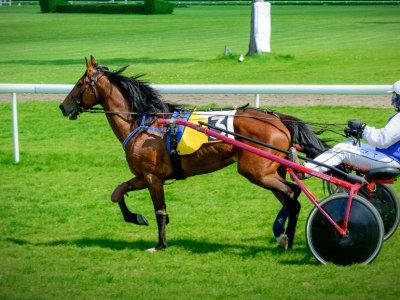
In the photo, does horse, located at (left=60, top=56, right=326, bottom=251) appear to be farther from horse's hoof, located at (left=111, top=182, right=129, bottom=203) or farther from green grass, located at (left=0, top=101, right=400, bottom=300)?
green grass, located at (left=0, top=101, right=400, bottom=300)

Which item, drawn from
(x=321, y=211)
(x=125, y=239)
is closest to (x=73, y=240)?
(x=125, y=239)

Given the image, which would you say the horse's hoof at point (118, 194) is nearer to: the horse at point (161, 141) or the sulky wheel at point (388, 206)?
the horse at point (161, 141)

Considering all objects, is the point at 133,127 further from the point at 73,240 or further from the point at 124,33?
the point at 124,33

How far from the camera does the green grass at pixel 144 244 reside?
13.9 ft

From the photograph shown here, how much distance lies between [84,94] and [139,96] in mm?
592

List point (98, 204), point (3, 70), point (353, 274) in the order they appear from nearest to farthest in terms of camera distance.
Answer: point (353, 274)
point (98, 204)
point (3, 70)

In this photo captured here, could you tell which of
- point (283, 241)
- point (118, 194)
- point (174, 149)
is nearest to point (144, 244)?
point (118, 194)

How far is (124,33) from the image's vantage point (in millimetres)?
32344

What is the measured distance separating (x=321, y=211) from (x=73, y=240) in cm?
270

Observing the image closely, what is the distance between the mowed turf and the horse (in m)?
9.70

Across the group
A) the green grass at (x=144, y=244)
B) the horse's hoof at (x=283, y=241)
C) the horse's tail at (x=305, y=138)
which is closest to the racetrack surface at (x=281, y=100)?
the green grass at (x=144, y=244)

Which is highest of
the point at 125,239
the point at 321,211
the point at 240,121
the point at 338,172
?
the point at 240,121

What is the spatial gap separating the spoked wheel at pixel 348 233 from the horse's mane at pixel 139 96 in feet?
6.38

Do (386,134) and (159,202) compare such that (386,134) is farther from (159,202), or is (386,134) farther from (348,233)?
(159,202)
